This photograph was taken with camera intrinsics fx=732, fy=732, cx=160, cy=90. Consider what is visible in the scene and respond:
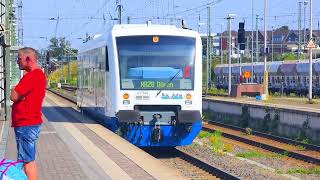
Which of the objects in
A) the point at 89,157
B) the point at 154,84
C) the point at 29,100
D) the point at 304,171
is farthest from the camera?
the point at 154,84

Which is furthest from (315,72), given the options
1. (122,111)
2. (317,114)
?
A: (122,111)

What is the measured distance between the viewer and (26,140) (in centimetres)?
860

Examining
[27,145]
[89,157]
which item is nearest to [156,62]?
[89,157]

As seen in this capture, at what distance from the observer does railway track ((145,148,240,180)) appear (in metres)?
15.1

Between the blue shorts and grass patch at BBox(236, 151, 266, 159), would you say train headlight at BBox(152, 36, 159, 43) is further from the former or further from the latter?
the blue shorts

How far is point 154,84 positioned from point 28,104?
9.85 metres

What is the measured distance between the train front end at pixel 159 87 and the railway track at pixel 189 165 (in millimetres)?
527

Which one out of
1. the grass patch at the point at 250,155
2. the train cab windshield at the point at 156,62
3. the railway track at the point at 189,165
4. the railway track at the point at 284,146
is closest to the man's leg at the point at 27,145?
the railway track at the point at 189,165

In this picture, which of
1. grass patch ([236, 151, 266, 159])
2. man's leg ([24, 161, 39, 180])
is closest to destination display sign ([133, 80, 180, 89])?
grass patch ([236, 151, 266, 159])

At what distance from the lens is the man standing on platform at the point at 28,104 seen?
8273 mm

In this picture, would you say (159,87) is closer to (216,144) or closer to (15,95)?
(216,144)

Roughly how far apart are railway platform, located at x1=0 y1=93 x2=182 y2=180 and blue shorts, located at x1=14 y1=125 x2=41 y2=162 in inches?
104

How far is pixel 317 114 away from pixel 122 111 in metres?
8.13

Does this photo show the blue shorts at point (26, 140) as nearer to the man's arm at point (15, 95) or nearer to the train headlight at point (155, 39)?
the man's arm at point (15, 95)
